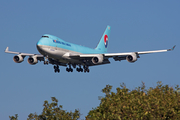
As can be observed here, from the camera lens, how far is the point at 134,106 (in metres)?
28.0

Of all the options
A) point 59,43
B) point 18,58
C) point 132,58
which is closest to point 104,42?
point 132,58

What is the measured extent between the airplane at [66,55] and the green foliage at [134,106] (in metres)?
18.4

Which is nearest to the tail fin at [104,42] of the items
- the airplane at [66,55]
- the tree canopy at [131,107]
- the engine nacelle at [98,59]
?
the airplane at [66,55]

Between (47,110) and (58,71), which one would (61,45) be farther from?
(47,110)

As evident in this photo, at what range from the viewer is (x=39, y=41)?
49188mm

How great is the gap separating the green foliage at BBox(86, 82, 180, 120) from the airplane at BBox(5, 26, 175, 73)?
60.4 feet

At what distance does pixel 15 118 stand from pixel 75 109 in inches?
269

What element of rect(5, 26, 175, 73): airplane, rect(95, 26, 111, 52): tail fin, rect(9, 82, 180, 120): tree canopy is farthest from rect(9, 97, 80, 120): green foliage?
rect(95, 26, 111, 52): tail fin

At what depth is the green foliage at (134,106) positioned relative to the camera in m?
27.2

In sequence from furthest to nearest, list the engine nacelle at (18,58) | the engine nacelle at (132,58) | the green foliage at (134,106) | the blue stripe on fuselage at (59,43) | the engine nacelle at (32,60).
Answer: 1. the engine nacelle at (18,58)
2. the engine nacelle at (32,60)
3. the engine nacelle at (132,58)
4. the blue stripe on fuselage at (59,43)
5. the green foliage at (134,106)

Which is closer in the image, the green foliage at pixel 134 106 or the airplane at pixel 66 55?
the green foliage at pixel 134 106

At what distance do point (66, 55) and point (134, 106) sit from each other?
2562cm

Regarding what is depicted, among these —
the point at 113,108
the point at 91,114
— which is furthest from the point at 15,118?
the point at 113,108

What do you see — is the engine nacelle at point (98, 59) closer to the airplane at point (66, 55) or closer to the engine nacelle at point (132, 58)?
the airplane at point (66, 55)
